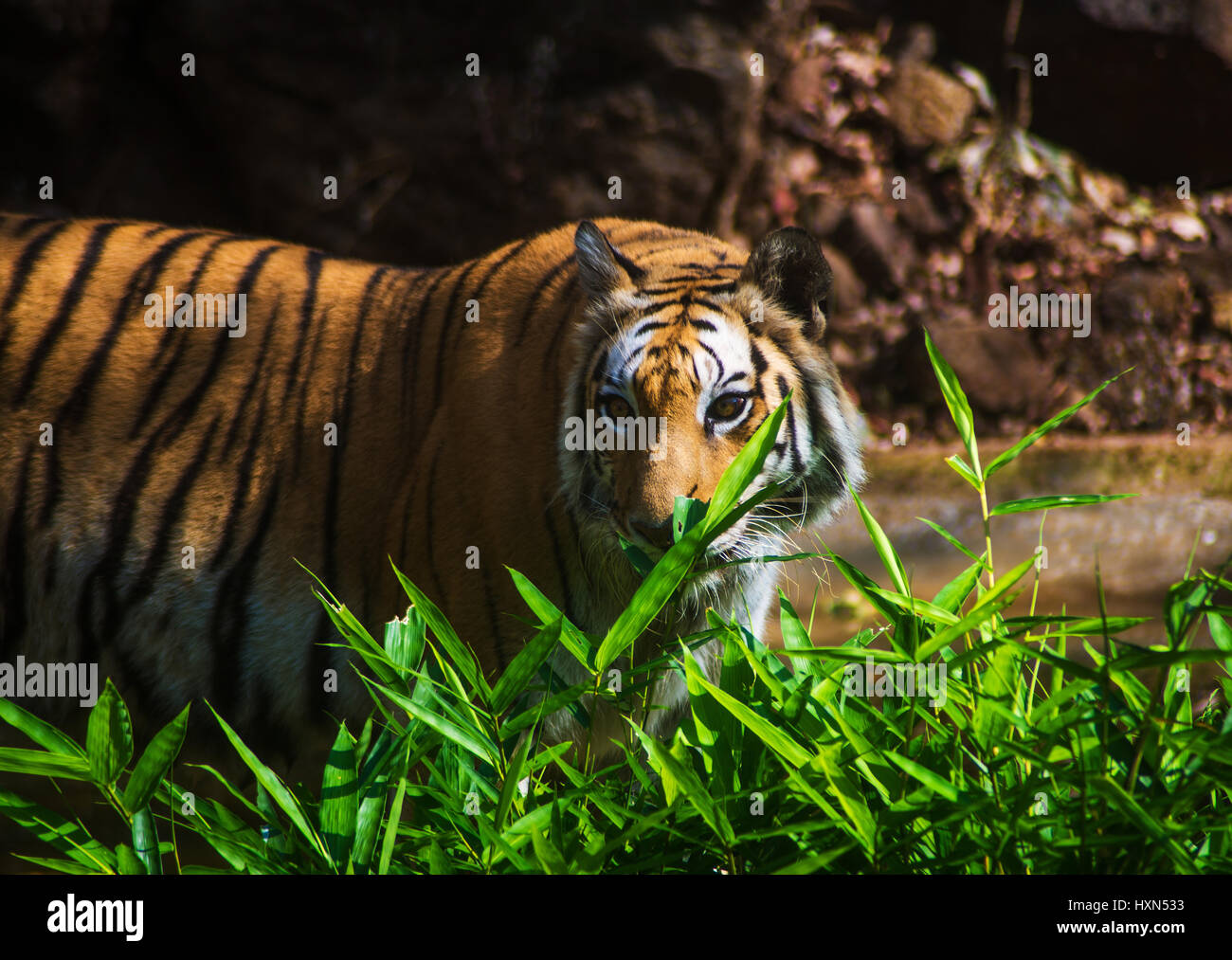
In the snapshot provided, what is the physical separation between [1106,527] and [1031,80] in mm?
2975

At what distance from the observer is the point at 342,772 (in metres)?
1.14

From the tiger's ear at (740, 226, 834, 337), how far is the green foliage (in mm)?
1012

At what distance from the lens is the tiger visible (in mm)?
2191

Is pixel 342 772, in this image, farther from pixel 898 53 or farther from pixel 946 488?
pixel 898 53

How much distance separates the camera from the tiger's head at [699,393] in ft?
6.61

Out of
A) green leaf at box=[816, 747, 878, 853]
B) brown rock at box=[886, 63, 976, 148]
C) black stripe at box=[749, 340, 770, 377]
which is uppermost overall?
brown rock at box=[886, 63, 976, 148]

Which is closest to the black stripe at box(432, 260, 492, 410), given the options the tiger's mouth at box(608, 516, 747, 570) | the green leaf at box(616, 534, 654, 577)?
the tiger's mouth at box(608, 516, 747, 570)

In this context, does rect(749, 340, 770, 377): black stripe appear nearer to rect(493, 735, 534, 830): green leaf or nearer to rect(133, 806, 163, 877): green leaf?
rect(493, 735, 534, 830): green leaf

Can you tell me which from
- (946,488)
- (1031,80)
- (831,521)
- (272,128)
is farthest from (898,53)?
(831,521)

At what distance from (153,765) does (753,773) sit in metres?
0.59

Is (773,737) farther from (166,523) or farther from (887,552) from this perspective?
(166,523)

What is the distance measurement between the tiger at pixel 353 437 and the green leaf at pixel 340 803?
0.86m

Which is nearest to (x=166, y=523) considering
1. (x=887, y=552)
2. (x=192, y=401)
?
(x=192, y=401)

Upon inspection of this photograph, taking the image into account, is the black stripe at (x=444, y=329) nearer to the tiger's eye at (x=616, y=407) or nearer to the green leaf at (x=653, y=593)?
the tiger's eye at (x=616, y=407)
